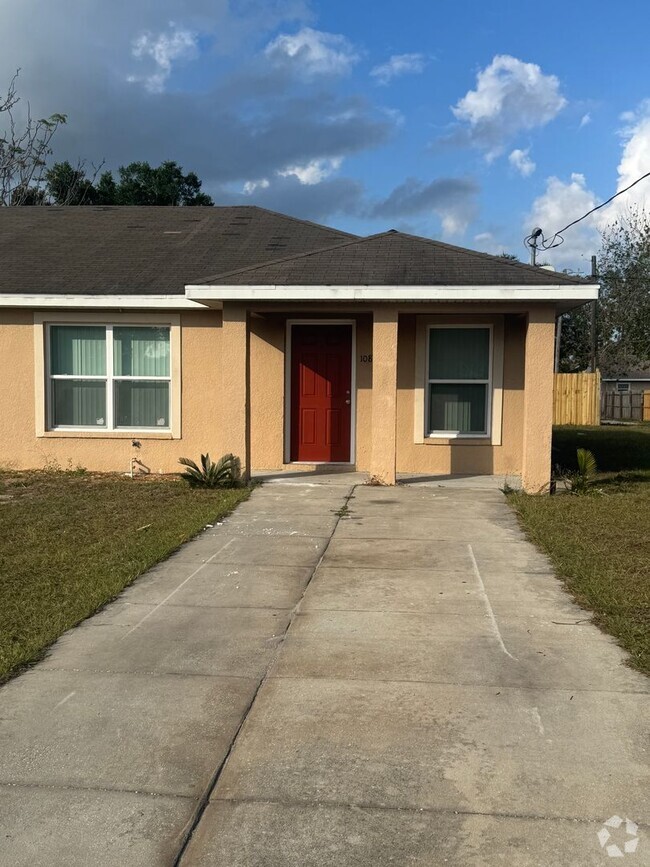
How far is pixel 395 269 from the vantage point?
1125cm

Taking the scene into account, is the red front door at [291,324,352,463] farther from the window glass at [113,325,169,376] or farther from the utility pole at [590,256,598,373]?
the utility pole at [590,256,598,373]

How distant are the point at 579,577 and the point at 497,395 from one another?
19.3 ft

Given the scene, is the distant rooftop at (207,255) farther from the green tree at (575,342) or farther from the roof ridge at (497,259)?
the green tree at (575,342)

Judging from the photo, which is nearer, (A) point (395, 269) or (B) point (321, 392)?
(A) point (395, 269)

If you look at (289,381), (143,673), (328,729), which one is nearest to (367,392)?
(289,381)

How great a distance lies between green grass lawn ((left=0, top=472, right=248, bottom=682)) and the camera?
5754 mm

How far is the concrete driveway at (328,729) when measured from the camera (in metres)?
3.16

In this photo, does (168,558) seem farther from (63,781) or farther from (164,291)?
(164,291)

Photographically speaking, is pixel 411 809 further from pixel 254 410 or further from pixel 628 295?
pixel 628 295

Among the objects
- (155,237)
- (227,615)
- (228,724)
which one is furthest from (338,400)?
(228,724)

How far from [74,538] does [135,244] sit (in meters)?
7.65

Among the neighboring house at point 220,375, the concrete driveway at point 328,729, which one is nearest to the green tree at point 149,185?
the neighboring house at point 220,375

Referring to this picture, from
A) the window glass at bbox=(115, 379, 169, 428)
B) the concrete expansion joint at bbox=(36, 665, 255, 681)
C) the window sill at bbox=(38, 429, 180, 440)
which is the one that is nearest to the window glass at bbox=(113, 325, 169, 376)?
the window glass at bbox=(115, 379, 169, 428)

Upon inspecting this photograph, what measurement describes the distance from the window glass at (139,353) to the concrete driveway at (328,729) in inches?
252
